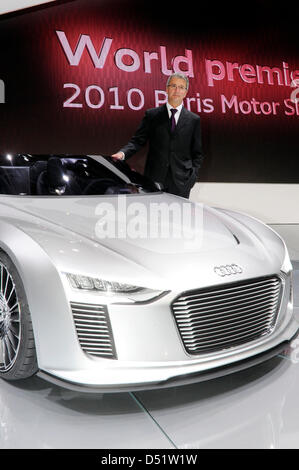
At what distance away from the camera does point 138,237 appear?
220 cm

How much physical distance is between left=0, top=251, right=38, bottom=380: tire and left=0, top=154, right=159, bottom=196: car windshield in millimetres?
726

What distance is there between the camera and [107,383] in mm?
1830

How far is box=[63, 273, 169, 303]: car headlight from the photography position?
1.84 meters

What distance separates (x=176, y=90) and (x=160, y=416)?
2.73m

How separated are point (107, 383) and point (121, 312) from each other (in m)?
0.28

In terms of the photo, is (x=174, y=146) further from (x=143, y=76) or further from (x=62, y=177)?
(x=143, y=76)

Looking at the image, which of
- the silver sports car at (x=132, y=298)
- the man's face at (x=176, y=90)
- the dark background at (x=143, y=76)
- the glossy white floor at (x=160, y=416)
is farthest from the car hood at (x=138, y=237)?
the dark background at (x=143, y=76)

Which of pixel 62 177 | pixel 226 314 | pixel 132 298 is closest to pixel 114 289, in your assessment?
pixel 132 298

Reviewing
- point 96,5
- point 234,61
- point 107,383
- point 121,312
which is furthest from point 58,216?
point 234,61

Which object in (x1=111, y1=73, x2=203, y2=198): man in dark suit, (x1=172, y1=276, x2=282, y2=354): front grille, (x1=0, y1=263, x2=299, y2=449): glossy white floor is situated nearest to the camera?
(x1=0, y1=263, x2=299, y2=449): glossy white floor

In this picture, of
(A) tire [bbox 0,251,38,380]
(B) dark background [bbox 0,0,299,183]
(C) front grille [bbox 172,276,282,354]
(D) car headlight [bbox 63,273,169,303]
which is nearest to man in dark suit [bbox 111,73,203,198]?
(C) front grille [bbox 172,276,282,354]

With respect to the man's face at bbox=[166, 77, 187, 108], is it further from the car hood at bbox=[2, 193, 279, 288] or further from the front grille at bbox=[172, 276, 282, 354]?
the front grille at bbox=[172, 276, 282, 354]

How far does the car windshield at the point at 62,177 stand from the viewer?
2828mm
